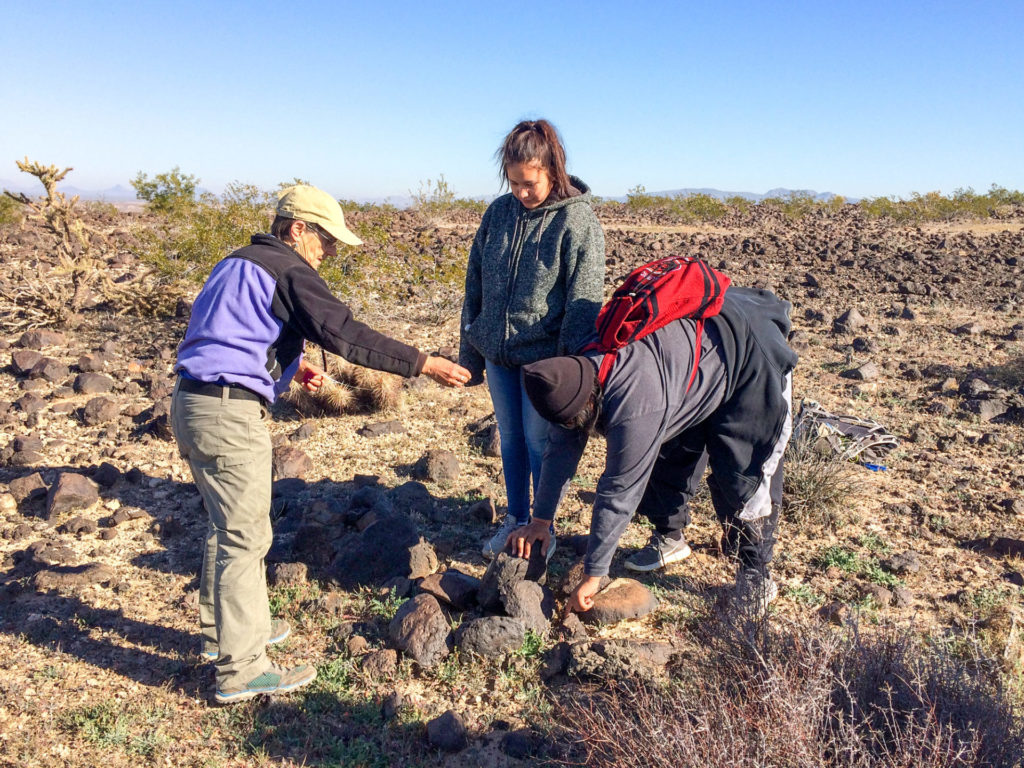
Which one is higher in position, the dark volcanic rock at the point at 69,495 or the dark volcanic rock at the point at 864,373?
the dark volcanic rock at the point at 864,373

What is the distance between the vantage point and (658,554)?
354cm

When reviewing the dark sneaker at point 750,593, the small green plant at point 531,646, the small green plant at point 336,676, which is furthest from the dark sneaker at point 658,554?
the small green plant at point 336,676

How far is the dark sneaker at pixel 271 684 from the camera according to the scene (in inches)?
103

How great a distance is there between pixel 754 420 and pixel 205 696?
217 centimetres

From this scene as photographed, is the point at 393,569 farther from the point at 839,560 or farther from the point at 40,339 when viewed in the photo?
the point at 40,339

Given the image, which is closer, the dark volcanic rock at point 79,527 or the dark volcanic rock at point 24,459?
the dark volcanic rock at point 79,527

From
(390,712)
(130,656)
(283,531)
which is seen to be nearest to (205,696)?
(130,656)

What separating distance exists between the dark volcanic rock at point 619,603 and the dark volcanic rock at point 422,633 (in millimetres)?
605

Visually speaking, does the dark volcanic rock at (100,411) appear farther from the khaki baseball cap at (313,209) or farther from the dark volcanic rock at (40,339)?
the khaki baseball cap at (313,209)

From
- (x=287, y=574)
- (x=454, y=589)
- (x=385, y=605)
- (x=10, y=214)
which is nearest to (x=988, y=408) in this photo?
(x=454, y=589)

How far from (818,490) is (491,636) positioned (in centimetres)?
206

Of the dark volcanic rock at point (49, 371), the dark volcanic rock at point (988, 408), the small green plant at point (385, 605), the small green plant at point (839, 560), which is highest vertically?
the dark volcanic rock at point (49, 371)

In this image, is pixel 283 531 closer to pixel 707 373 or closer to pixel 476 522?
pixel 476 522

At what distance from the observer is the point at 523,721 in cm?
261
